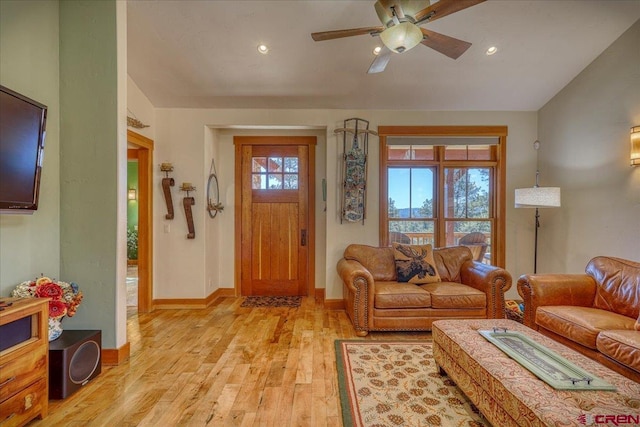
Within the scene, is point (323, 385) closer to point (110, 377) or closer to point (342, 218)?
point (110, 377)

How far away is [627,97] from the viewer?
3.13m

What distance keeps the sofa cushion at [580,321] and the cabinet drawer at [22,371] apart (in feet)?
12.6

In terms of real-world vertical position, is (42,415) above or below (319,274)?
below

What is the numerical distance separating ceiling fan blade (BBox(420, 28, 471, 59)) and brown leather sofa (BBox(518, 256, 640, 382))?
2224mm

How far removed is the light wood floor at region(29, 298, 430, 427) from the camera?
199cm

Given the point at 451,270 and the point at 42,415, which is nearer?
the point at 42,415

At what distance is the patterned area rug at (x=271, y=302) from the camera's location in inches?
173

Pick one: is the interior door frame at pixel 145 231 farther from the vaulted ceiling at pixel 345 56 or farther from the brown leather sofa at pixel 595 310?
the brown leather sofa at pixel 595 310

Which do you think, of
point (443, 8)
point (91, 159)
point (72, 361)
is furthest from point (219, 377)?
point (443, 8)

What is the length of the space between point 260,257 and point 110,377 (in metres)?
2.58

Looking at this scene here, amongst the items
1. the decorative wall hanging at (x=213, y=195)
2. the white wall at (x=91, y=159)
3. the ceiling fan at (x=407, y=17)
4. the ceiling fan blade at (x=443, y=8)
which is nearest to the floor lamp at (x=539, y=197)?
the ceiling fan at (x=407, y=17)

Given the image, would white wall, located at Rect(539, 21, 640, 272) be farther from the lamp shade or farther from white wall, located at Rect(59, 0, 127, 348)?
white wall, located at Rect(59, 0, 127, 348)

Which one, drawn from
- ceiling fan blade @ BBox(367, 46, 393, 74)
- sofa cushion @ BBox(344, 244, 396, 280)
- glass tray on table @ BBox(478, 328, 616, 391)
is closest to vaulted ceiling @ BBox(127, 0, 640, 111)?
ceiling fan blade @ BBox(367, 46, 393, 74)

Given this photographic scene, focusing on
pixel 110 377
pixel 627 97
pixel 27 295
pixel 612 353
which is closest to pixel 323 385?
pixel 110 377
